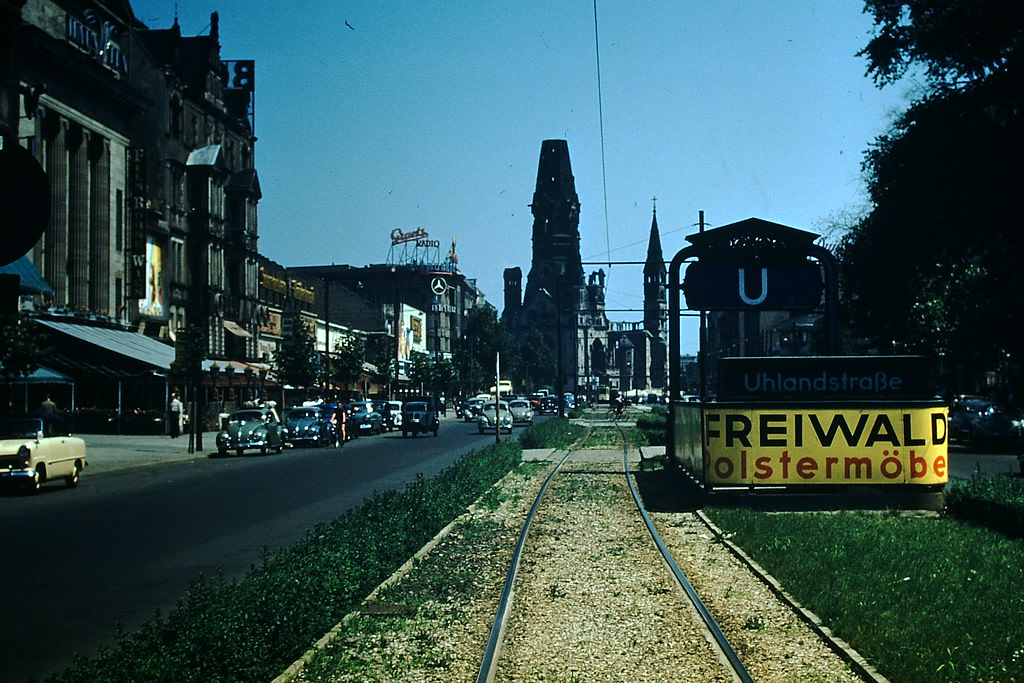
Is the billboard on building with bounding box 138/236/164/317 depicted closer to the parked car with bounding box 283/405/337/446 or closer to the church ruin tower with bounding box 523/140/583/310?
the parked car with bounding box 283/405/337/446

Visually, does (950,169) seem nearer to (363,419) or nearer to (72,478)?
(72,478)

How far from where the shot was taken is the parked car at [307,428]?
44156mm

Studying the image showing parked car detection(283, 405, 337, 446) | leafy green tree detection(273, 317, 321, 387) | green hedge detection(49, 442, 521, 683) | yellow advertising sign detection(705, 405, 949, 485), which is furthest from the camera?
leafy green tree detection(273, 317, 321, 387)

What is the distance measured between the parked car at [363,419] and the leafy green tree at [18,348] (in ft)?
63.5

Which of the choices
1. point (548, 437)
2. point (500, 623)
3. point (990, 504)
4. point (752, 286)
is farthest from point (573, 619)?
point (548, 437)

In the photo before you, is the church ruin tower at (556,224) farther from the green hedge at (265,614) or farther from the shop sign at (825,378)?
the green hedge at (265,614)

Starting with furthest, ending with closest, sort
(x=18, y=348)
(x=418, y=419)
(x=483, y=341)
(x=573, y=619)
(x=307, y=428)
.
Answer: (x=483, y=341) → (x=418, y=419) → (x=307, y=428) → (x=18, y=348) → (x=573, y=619)

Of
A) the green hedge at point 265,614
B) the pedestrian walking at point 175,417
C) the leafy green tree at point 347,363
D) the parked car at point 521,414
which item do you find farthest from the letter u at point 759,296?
the leafy green tree at point 347,363

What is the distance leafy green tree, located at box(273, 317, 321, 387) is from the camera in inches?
2689

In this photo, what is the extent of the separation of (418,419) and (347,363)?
101ft

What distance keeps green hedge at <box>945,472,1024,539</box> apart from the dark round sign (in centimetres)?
1230

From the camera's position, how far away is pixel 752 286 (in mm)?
24641

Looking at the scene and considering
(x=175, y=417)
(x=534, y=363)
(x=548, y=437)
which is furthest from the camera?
(x=534, y=363)


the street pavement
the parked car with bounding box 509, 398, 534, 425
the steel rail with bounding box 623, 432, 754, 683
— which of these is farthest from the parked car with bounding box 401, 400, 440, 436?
the steel rail with bounding box 623, 432, 754, 683
